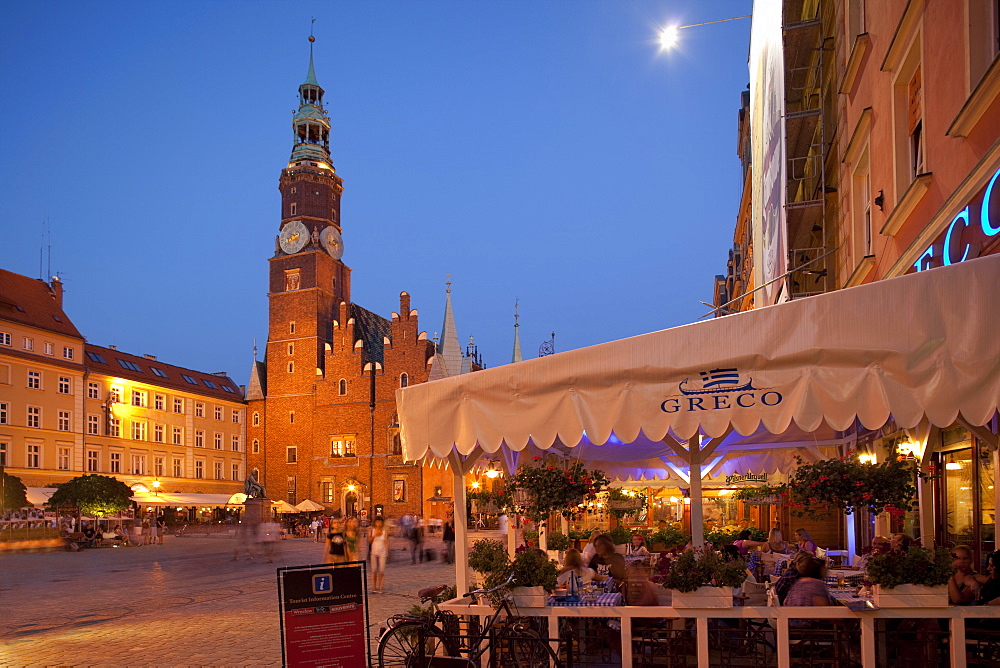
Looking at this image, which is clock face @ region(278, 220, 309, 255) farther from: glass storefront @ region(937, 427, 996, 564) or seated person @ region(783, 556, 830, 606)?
seated person @ region(783, 556, 830, 606)

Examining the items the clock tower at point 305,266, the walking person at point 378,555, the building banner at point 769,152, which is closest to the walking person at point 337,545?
the walking person at point 378,555

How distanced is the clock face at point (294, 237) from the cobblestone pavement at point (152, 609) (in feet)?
131

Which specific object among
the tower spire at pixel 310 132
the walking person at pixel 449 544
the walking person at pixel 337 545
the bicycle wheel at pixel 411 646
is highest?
the tower spire at pixel 310 132

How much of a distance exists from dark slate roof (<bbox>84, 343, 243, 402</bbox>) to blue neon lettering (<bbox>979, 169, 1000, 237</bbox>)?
56.2 m

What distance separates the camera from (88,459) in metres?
53.7

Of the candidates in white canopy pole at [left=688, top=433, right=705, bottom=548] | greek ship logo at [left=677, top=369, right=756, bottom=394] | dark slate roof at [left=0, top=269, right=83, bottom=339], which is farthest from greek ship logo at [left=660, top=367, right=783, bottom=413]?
dark slate roof at [left=0, top=269, right=83, bottom=339]

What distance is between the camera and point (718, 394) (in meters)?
5.87

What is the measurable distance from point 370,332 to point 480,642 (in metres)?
64.6

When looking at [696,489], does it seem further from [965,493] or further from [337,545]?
[337,545]

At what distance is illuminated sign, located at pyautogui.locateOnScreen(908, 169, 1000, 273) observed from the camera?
269 inches

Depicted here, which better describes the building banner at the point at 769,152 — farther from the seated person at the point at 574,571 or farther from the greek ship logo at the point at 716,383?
the greek ship logo at the point at 716,383

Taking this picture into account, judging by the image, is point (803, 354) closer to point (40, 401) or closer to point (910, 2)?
point (910, 2)

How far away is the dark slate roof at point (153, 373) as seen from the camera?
5684cm

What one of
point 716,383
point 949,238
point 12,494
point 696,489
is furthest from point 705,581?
point 12,494
